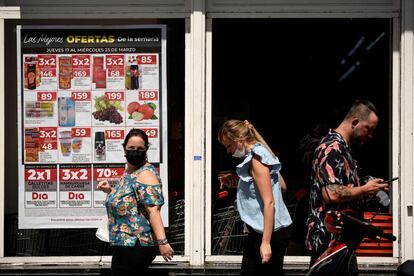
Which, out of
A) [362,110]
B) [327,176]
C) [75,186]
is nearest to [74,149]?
[75,186]

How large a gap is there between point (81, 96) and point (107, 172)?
770 mm

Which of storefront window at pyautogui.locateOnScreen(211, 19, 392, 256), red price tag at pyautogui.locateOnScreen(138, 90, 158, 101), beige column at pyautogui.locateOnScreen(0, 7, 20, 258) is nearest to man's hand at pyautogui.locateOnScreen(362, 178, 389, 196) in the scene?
storefront window at pyautogui.locateOnScreen(211, 19, 392, 256)

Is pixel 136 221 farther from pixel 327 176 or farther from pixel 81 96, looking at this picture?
pixel 81 96

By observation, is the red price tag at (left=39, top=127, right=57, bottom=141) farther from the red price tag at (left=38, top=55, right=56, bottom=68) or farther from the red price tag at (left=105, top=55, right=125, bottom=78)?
the red price tag at (left=105, top=55, right=125, bottom=78)

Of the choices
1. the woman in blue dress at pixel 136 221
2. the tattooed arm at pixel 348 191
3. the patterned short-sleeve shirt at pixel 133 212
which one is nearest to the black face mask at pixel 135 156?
the woman in blue dress at pixel 136 221

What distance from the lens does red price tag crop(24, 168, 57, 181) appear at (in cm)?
767

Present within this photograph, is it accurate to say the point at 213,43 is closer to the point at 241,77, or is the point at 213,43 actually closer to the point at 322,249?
the point at 241,77

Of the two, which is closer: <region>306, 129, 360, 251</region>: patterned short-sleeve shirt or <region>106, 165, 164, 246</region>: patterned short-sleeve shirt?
<region>306, 129, 360, 251</region>: patterned short-sleeve shirt

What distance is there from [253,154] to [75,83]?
263cm

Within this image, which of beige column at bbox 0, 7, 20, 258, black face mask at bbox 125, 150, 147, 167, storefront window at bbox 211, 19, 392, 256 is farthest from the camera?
storefront window at bbox 211, 19, 392, 256

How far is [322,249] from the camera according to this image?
5500mm

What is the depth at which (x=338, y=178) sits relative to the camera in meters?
5.38

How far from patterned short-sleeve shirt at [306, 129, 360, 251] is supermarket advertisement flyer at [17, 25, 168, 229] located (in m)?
2.40

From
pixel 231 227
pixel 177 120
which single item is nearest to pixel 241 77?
pixel 177 120
